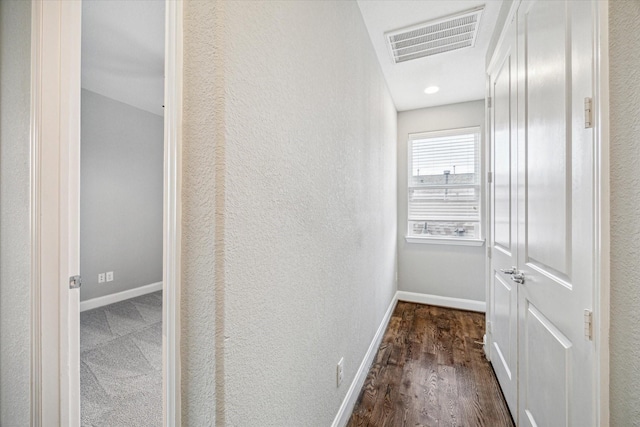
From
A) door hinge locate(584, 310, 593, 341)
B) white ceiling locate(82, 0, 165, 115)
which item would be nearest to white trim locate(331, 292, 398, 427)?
door hinge locate(584, 310, 593, 341)

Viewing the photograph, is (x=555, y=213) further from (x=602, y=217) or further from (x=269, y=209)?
(x=269, y=209)

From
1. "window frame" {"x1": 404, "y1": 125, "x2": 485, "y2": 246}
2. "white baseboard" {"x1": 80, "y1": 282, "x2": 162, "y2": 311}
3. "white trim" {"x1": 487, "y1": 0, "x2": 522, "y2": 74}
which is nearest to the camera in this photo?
"white trim" {"x1": 487, "y1": 0, "x2": 522, "y2": 74}

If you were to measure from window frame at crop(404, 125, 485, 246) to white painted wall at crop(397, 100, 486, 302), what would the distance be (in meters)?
0.04

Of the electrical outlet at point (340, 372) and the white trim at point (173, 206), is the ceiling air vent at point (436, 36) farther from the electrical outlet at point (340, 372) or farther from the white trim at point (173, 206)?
the electrical outlet at point (340, 372)

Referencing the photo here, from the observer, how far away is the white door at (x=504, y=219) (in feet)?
5.16

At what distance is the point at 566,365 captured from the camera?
101 centimetres

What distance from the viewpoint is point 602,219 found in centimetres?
81

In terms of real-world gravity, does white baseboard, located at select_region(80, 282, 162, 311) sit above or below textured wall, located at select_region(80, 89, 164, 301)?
below

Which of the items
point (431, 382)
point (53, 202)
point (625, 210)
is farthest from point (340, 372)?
point (53, 202)

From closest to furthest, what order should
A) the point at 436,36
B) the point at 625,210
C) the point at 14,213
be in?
the point at 625,210 < the point at 14,213 < the point at 436,36

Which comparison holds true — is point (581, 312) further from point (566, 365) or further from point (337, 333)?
point (337, 333)

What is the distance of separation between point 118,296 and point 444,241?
418 centimetres

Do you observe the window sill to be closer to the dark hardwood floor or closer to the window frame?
the window frame

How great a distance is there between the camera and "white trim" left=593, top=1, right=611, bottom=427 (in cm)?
81
